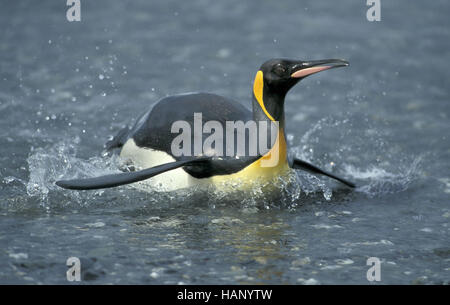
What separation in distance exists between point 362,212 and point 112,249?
1892 mm

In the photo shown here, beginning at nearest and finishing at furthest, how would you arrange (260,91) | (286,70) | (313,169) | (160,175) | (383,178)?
(286,70), (260,91), (160,175), (313,169), (383,178)

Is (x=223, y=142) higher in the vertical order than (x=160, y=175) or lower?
higher

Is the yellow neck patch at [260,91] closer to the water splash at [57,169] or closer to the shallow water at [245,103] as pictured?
the shallow water at [245,103]

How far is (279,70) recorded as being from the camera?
561cm

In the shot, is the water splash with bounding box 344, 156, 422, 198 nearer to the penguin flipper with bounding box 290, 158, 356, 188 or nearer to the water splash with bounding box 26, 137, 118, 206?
the penguin flipper with bounding box 290, 158, 356, 188

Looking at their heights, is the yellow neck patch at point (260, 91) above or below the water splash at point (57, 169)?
above

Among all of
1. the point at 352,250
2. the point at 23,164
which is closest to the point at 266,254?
the point at 352,250

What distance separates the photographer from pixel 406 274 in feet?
15.7

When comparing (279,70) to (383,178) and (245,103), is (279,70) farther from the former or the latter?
(245,103)

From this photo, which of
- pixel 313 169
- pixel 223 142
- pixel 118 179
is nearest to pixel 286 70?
pixel 223 142

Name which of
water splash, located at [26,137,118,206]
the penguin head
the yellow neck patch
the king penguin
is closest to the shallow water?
water splash, located at [26,137,118,206]

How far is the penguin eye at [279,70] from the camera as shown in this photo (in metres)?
5.61

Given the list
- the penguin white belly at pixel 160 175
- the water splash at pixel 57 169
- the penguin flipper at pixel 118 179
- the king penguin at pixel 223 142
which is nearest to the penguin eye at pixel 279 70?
the king penguin at pixel 223 142

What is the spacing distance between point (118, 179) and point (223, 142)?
2.56 feet
